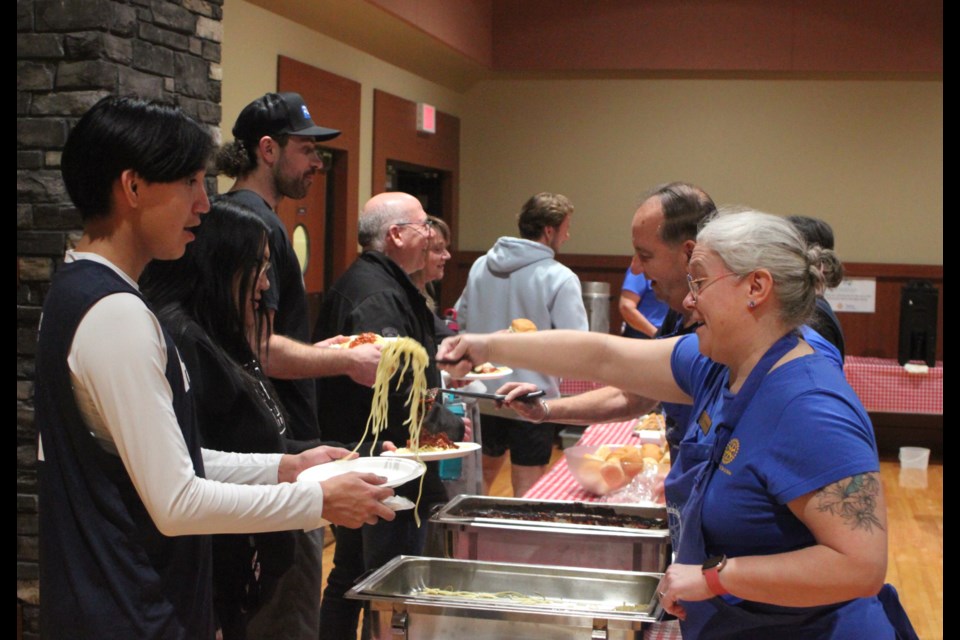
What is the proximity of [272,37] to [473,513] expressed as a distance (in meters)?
3.74

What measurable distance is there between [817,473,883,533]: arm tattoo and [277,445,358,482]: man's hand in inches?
42.2

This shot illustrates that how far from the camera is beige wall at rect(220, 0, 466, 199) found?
5328mm

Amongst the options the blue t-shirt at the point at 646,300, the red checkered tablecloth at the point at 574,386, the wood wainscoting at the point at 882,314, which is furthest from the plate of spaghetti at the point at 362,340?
the wood wainscoting at the point at 882,314

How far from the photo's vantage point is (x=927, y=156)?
8938 millimetres

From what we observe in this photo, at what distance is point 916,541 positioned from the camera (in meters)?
5.96

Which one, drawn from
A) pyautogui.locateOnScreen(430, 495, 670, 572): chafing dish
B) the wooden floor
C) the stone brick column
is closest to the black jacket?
pyautogui.locateOnScreen(430, 495, 670, 572): chafing dish

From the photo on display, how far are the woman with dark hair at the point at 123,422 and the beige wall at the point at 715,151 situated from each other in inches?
273

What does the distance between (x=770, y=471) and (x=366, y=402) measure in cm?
194

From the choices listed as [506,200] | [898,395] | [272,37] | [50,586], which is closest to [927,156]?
[898,395]

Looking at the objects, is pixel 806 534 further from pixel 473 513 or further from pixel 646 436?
pixel 646 436

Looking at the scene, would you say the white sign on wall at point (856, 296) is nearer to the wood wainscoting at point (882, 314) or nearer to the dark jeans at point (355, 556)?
the wood wainscoting at point (882, 314)

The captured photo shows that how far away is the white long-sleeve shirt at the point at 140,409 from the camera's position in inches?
61.6

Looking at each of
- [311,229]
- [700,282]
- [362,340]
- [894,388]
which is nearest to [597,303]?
[894,388]

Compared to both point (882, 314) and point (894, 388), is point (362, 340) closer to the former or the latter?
point (894, 388)
